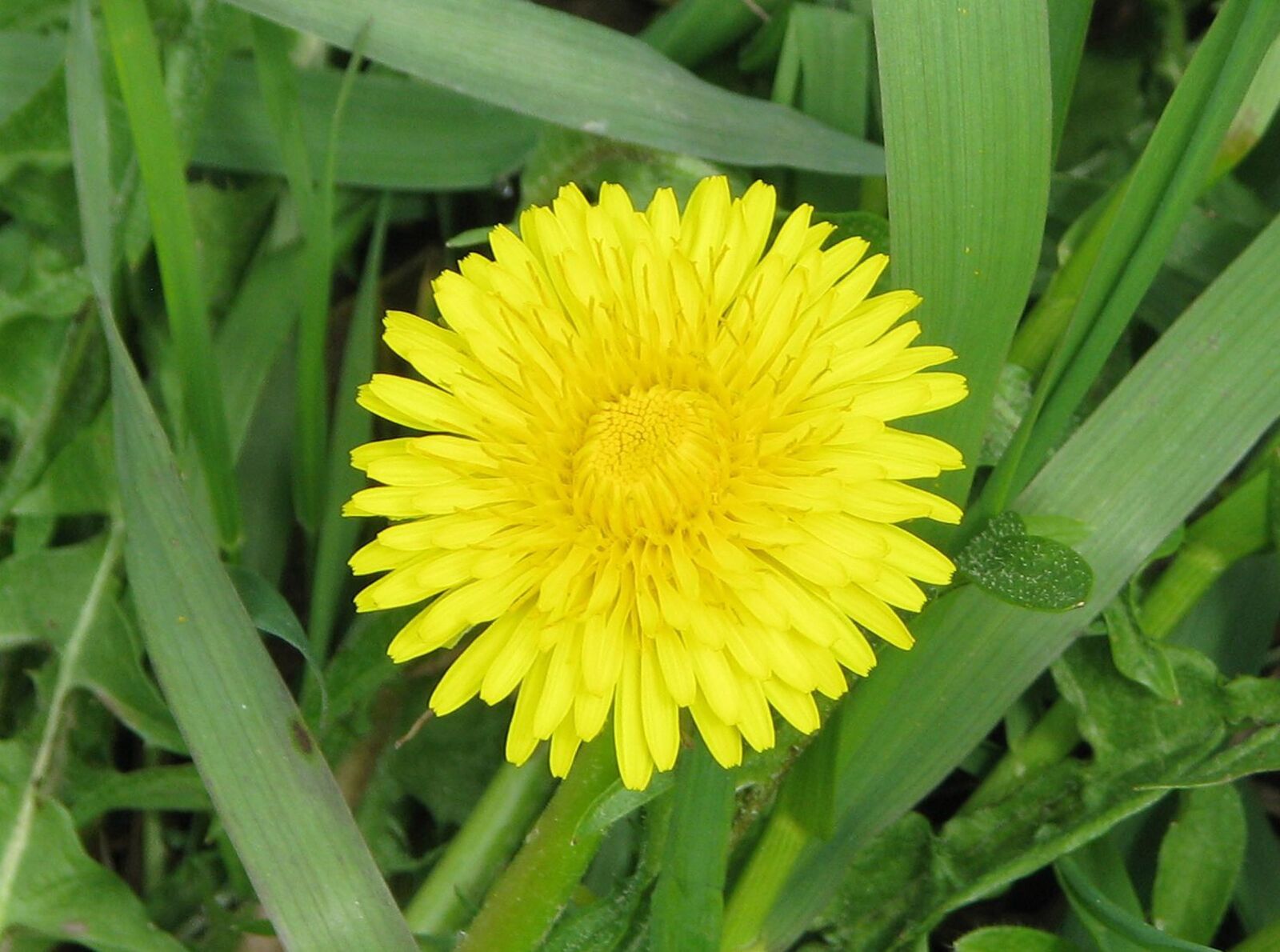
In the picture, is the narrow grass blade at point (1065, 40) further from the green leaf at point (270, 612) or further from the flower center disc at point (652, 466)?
the green leaf at point (270, 612)

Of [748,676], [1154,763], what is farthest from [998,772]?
[748,676]

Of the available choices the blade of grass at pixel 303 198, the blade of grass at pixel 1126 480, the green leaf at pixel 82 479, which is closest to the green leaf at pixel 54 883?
the green leaf at pixel 82 479

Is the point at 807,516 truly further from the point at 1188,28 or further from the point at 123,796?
the point at 1188,28

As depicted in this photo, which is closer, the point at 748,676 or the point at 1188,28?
the point at 748,676

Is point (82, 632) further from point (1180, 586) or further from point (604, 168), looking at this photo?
point (1180, 586)

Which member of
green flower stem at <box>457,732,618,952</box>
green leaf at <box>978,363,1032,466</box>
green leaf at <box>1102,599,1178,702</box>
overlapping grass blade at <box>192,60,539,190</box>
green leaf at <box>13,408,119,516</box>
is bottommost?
green leaf at <box>1102,599,1178,702</box>

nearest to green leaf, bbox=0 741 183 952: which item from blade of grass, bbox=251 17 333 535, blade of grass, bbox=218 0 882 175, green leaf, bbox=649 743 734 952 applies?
blade of grass, bbox=251 17 333 535

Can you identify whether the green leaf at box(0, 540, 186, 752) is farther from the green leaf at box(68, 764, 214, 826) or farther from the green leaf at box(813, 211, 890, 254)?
the green leaf at box(813, 211, 890, 254)
